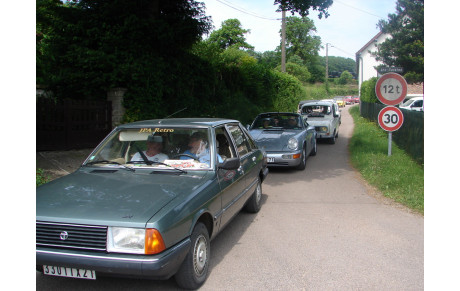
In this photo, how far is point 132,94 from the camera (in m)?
10.0

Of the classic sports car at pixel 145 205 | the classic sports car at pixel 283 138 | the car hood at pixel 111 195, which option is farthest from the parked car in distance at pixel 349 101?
the car hood at pixel 111 195

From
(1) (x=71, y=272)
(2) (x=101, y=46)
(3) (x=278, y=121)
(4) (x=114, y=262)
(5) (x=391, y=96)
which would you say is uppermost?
(2) (x=101, y=46)

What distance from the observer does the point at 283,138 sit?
9477 mm

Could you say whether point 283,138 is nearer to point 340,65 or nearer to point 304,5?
point 304,5

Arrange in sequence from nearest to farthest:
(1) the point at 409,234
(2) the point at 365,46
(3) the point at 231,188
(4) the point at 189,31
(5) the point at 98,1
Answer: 1. (3) the point at 231,188
2. (1) the point at 409,234
3. (5) the point at 98,1
4. (4) the point at 189,31
5. (2) the point at 365,46

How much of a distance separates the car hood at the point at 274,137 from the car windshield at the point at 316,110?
614 centimetres

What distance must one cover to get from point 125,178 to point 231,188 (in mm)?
1280

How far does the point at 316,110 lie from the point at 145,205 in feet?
46.1

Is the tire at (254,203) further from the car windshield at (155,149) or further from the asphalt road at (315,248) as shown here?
the car windshield at (155,149)

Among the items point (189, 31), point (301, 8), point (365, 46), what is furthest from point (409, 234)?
point (365, 46)

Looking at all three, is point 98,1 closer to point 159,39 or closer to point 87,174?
point 159,39

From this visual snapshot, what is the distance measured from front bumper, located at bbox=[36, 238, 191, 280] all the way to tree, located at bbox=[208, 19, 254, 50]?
56.4 meters

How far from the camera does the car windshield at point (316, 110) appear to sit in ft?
52.5

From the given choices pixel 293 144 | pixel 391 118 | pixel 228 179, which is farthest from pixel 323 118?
pixel 228 179
